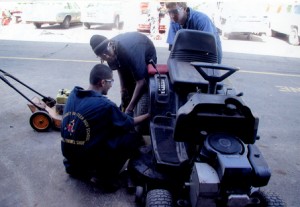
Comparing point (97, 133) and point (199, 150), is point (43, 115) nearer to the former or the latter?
point (97, 133)

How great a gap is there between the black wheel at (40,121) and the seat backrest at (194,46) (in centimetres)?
186

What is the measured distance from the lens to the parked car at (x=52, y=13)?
44.3 ft

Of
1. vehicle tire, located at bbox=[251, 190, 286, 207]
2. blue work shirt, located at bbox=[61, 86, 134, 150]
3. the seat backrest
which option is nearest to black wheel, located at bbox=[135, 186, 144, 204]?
blue work shirt, located at bbox=[61, 86, 134, 150]

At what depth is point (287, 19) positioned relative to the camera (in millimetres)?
12695

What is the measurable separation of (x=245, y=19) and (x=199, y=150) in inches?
452

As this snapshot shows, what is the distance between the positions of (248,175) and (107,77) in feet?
5.13

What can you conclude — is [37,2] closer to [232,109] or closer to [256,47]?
[256,47]

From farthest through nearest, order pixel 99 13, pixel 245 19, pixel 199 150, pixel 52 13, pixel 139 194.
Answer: pixel 99 13 < pixel 52 13 < pixel 245 19 < pixel 139 194 < pixel 199 150

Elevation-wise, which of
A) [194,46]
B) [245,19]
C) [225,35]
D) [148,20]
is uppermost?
[194,46]

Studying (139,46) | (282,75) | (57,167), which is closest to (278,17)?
(282,75)

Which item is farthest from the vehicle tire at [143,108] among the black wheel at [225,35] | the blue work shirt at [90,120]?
the black wheel at [225,35]

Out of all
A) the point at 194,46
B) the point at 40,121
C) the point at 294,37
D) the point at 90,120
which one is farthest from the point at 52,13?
the point at 90,120

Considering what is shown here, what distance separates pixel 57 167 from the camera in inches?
134

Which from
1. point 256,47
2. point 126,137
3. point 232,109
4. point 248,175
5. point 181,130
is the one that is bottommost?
point 256,47
